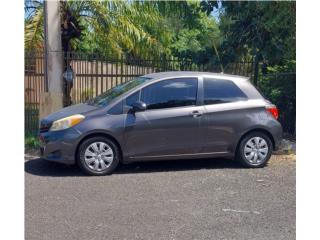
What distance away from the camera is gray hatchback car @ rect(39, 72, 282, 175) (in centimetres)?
716

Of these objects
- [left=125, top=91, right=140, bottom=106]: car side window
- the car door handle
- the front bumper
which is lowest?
the front bumper

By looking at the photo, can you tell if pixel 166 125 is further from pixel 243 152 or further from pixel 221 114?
pixel 243 152

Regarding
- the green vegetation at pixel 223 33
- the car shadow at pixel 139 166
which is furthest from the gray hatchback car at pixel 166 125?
the green vegetation at pixel 223 33

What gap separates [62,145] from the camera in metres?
7.09

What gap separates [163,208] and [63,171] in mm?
2373

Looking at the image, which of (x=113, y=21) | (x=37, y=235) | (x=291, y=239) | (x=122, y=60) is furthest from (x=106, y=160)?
(x=113, y=21)

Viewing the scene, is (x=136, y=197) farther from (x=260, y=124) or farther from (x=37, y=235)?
(x=260, y=124)

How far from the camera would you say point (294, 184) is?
696 cm

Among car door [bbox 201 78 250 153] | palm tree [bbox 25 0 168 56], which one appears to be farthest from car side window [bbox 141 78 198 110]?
palm tree [bbox 25 0 168 56]

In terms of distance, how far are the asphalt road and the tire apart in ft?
0.50

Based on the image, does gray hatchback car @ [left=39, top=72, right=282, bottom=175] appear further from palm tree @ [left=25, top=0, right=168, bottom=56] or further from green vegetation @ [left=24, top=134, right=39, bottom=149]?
palm tree @ [left=25, top=0, right=168, bottom=56]

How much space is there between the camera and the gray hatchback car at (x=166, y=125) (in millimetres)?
7164

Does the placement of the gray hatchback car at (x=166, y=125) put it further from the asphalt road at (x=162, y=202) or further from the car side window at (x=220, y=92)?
the asphalt road at (x=162, y=202)

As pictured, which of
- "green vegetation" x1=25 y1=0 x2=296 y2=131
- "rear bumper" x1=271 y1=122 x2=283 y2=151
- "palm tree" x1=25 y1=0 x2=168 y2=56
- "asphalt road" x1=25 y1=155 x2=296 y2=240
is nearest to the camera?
"asphalt road" x1=25 y1=155 x2=296 y2=240
